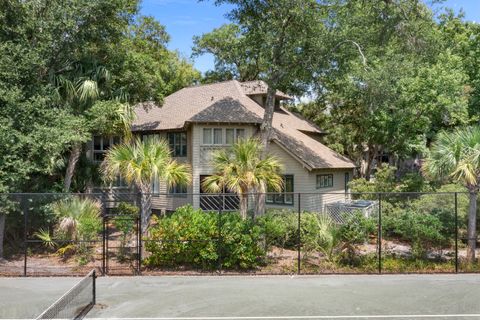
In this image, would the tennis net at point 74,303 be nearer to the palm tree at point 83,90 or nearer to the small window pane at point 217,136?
the palm tree at point 83,90

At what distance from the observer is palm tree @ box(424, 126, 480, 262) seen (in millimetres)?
13727

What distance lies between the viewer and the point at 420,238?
14.7m

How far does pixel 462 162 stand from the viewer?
1377 centimetres

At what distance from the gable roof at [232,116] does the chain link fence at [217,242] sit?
898cm

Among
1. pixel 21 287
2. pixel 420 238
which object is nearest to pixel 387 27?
pixel 420 238

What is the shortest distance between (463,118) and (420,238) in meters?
11.3

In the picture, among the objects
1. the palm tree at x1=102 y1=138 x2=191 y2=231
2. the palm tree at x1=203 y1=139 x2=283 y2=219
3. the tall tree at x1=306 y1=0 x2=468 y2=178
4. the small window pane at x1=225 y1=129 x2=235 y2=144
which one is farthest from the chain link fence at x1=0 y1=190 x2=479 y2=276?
the small window pane at x1=225 y1=129 x2=235 y2=144

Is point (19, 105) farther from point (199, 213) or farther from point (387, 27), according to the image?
point (387, 27)

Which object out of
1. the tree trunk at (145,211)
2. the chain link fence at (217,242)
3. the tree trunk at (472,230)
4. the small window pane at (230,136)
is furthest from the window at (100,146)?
the tree trunk at (472,230)

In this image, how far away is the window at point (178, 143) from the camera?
2595 cm

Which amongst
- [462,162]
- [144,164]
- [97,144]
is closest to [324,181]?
[462,162]

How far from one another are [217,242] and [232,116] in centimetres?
1179

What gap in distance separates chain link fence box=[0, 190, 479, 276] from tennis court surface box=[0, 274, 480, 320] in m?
0.77

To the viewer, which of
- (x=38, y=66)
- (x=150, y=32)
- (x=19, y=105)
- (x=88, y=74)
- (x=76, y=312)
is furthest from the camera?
(x=150, y=32)
